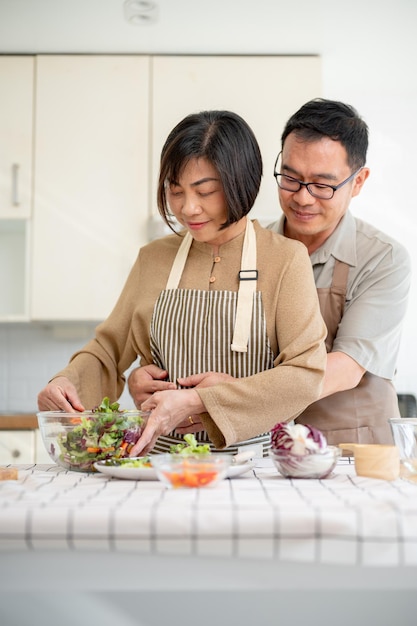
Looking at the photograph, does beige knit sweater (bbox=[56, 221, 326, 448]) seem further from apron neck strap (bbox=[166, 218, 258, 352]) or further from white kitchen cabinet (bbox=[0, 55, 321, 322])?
white kitchen cabinet (bbox=[0, 55, 321, 322])

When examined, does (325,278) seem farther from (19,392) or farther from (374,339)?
(19,392)

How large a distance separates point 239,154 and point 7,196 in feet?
6.58

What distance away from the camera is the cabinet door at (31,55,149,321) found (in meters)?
3.21

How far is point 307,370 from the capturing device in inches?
53.8

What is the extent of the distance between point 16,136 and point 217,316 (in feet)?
6.75

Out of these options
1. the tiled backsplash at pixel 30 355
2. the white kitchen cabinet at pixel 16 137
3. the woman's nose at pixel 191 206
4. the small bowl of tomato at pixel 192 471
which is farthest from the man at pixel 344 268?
the tiled backsplash at pixel 30 355

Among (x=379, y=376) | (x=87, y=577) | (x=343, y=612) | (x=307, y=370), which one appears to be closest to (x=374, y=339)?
(x=379, y=376)

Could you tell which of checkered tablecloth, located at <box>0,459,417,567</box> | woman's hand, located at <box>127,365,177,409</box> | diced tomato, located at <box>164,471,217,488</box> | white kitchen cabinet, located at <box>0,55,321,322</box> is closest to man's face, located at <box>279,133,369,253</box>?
woman's hand, located at <box>127,365,177,409</box>

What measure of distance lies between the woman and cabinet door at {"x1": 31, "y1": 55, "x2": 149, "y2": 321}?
154 cm

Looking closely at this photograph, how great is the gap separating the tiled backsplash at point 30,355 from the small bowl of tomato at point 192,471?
256 cm

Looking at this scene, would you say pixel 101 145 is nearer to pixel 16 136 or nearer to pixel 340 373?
pixel 16 136

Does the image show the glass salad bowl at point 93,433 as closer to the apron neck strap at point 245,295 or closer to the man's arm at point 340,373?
the apron neck strap at point 245,295

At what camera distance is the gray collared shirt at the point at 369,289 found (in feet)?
5.97
